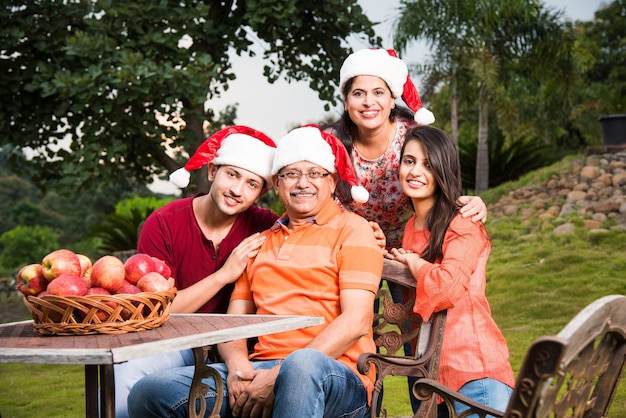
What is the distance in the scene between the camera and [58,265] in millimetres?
2371

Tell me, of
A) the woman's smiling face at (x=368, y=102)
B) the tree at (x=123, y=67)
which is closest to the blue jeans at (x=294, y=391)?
the woman's smiling face at (x=368, y=102)

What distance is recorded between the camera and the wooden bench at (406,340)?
2.73 metres


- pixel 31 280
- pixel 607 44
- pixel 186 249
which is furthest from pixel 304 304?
pixel 607 44

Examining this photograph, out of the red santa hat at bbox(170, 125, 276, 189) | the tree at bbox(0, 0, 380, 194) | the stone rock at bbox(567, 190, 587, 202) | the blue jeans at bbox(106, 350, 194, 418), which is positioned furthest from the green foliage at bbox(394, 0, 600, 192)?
the blue jeans at bbox(106, 350, 194, 418)

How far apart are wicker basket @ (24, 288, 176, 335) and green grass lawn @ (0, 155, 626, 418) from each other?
146 inches

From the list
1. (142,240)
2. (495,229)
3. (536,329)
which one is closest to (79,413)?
(142,240)

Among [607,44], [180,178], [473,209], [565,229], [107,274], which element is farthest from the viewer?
[607,44]

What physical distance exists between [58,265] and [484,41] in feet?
57.4

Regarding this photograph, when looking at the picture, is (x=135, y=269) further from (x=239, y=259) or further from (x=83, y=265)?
(x=239, y=259)

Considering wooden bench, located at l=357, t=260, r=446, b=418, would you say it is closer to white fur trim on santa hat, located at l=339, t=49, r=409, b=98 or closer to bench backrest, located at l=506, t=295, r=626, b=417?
bench backrest, located at l=506, t=295, r=626, b=417

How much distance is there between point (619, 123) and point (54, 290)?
44.9 ft

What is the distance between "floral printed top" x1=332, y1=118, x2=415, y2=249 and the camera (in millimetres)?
3684

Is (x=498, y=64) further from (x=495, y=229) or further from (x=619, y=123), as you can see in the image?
(x=495, y=229)

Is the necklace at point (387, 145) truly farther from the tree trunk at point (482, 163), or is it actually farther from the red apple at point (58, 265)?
the tree trunk at point (482, 163)
